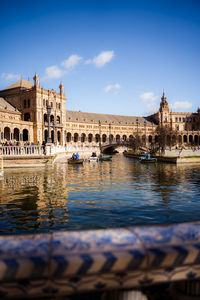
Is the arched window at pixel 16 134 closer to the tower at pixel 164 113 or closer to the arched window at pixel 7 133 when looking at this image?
the arched window at pixel 7 133

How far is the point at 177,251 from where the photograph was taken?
83.2 inches

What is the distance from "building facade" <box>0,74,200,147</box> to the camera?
62.5 meters

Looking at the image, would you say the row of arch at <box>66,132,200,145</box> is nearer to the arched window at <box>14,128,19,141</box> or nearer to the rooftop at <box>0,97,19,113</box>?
the rooftop at <box>0,97,19,113</box>

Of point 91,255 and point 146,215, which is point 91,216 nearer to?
point 146,215

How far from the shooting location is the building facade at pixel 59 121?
62456 mm

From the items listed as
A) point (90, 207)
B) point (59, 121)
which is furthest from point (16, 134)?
point (90, 207)

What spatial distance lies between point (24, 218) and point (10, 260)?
21.5 feet

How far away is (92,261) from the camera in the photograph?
196 centimetres

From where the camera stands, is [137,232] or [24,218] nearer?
[137,232]

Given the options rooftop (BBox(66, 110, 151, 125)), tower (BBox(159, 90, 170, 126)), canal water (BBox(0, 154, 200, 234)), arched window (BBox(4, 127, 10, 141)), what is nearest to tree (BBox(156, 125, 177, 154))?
canal water (BBox(0, 154, 200, 234))

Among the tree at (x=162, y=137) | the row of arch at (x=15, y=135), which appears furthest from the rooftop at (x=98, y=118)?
the tree at (x=162, y=137)

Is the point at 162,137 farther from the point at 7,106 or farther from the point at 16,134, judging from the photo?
the point at 7,106

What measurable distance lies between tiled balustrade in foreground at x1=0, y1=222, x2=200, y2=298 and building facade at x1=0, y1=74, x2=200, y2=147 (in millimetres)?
33889

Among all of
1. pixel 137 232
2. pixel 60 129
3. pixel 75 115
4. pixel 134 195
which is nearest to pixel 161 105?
pixel 75 115
